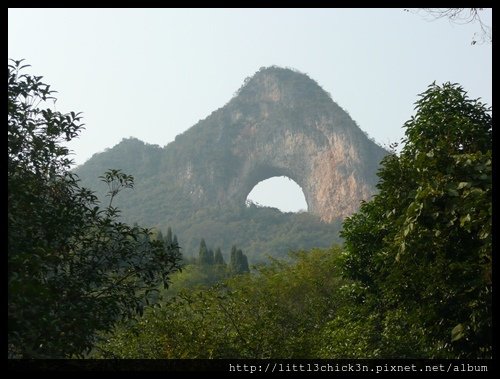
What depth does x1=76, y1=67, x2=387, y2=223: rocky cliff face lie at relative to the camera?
12125 cm

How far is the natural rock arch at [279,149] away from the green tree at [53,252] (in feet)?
356

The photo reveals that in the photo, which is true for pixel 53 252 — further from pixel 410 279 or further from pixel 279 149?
pixel 279 149

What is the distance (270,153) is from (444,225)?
119778mm

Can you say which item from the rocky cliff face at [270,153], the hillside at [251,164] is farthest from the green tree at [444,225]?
the rocky cliff face at [270,153]

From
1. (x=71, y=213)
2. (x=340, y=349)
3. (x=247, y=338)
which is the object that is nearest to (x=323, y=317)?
(x=340, y=349)

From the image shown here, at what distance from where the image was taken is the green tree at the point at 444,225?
758cm

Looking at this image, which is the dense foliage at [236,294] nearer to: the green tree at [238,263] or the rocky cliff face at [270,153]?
the green tree at [238,263]

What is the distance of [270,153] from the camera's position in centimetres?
12800

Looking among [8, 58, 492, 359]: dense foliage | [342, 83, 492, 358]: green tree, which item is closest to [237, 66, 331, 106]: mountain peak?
[8, 58, 492, 359]: dense foliage

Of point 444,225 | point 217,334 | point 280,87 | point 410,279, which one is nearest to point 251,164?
point 280,87

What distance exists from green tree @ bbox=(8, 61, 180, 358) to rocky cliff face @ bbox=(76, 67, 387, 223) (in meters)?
109
